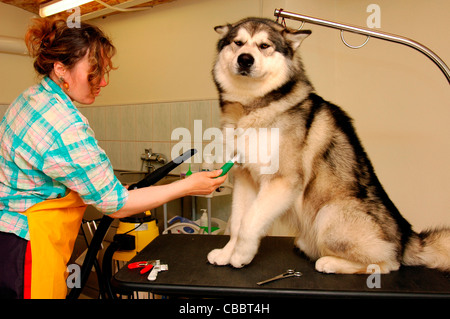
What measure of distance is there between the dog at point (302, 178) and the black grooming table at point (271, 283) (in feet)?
0.17

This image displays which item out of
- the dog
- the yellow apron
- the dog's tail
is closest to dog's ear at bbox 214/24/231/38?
the dog

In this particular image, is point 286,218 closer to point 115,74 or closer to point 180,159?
point 180,159

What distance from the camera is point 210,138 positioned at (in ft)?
9.77

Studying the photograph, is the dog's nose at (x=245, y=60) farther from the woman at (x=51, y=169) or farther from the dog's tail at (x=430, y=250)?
the dog's tail at (x=430, y=250)

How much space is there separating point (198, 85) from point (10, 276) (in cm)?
223

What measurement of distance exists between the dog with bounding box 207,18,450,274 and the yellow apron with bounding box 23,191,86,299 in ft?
1.87

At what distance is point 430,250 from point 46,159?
1494 millimetres

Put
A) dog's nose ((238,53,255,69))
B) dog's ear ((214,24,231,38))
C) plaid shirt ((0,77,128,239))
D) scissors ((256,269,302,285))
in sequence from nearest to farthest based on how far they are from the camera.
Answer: plaid shirt ((0,77,128,239)) → scissors ((256,269,302,285)) → dog's nose ((238,53,255,69)) → dog's ear ((214,24,231,38))

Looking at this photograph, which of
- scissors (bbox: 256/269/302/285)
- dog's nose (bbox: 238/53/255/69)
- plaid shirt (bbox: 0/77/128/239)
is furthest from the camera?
dog's nose (bbox: 238/53/255/69)

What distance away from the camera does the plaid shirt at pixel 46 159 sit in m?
1.08

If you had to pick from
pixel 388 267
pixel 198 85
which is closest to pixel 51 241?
pixel 388 267

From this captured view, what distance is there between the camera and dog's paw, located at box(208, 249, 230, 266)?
1.34 m

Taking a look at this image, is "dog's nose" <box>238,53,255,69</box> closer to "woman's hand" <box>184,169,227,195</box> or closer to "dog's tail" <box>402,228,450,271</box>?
→ "woman's hand" <box>184,169,227,195</box>
